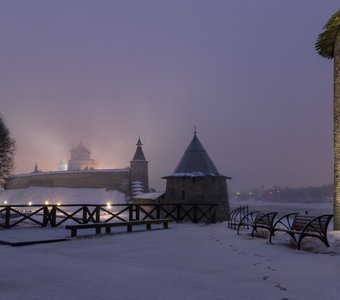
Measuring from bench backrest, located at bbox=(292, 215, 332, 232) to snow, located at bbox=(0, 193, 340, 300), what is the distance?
0.31 meters

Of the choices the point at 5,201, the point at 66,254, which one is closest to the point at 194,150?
the point at 66,254

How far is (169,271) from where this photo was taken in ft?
18.2

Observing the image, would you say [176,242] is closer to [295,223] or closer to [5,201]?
[295,223]

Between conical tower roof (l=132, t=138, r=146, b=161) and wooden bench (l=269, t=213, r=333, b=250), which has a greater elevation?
conical tower roof (l=132, t=138, r=146, b=161)

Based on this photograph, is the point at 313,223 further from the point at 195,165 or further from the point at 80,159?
the point at 80,159

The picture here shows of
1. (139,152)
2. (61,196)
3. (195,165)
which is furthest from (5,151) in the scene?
(61,196)

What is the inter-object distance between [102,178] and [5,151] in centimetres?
3146

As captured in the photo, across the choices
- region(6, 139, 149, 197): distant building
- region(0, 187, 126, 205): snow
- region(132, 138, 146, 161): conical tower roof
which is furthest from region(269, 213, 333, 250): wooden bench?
region(132, 138, 146, 161): conical tower roof

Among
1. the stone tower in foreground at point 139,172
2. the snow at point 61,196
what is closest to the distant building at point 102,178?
the stone tower in foreground at point 139,172

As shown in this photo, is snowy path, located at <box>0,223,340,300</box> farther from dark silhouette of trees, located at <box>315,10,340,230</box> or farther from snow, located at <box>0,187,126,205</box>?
snow, located at <box>0,187,126,205</box>

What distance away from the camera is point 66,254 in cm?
737

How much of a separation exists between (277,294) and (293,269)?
1516mm

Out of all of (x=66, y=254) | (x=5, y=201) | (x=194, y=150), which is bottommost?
(x=5, y=201)

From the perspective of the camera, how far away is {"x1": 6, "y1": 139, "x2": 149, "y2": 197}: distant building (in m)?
56.3
